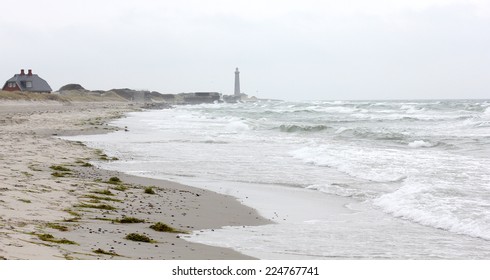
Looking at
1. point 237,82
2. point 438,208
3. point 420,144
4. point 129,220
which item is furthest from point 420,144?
point 237,82

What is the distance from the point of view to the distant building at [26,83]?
77.7 meters

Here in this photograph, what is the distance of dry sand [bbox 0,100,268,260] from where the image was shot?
6496 mm

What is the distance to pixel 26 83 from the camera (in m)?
79.1

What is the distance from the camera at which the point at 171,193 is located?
1166cm

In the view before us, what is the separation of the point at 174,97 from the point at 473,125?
434 ft

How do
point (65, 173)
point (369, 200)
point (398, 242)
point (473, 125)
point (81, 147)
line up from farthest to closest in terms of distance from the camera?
point (473, 125) < point (81, 147) < point (65, 173) < point (369, 200) < point (398, 242)

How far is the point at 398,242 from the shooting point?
814 cm

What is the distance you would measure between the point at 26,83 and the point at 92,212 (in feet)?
247

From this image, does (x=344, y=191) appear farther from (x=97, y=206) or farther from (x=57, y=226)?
(x=57, y=226)

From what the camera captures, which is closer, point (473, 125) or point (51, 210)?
point (51, 210)

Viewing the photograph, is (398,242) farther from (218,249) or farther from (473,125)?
(473,125)

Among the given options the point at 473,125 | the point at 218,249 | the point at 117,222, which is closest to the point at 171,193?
the point at 117,222

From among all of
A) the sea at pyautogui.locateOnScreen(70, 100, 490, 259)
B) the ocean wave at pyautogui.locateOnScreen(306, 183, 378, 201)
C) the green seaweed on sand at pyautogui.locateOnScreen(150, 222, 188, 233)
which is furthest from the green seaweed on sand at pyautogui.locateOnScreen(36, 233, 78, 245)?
the ocean wave at pyautogui.locateOnScreen(306, 183, 378, 201)

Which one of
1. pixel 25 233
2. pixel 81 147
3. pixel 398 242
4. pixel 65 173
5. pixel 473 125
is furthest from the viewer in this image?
pixel 473 125
